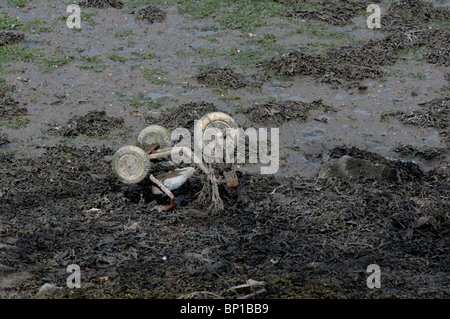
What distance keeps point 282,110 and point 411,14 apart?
5287mm

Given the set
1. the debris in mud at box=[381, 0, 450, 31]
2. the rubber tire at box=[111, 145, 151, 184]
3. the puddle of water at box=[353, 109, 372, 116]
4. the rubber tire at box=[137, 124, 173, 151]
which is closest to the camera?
the rubber tire at box=[111, 145, 151, 184]

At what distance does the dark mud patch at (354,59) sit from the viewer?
11.5 metres

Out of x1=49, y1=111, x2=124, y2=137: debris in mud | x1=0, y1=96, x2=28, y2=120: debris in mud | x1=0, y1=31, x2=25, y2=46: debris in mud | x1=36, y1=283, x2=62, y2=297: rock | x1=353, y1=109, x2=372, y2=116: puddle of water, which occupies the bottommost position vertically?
x1=36, y1=283, x2=62, y2=297: rock

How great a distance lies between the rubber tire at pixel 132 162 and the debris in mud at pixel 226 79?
402 centimetres

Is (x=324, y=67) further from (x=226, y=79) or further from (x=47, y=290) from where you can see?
(x=47, y=290)

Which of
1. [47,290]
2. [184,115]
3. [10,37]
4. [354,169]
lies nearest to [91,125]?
[184,115]

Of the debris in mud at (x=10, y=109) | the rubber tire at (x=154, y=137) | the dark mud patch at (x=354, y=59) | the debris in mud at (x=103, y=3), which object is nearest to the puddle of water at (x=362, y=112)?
the dark mud patch at (x=354, y=59)

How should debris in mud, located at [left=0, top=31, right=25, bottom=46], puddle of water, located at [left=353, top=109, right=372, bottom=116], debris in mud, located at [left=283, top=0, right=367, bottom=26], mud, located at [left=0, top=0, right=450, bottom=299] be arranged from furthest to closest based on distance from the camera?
debris in mud, located at [left=283, top=0, right=367, bottom=26] < debris in mud, located at [left=0, top=31, right=25, bottom=46] < puddle of water, located at [left=353, top=109, right=372, bottom=116] < mud, located at [left=0, top=0, right=450, bottom=299]

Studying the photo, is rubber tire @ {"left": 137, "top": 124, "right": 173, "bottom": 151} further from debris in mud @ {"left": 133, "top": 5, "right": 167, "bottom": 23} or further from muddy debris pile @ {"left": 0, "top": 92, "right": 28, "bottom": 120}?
debris in mud @ {"left": 133, "top": 5, "right": 167, "bottom": 23}

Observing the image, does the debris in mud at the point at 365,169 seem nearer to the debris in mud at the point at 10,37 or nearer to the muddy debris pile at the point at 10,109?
the muddy debris pile at the point at 10,109

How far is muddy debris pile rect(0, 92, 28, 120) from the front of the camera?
34.6 feet

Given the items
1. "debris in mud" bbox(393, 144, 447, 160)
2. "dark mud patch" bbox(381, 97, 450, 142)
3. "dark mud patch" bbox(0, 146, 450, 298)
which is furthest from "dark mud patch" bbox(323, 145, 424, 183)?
"dark mud patch" bbox(381, 97, 450, 142)

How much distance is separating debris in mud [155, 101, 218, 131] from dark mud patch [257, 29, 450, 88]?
1.98 meters
